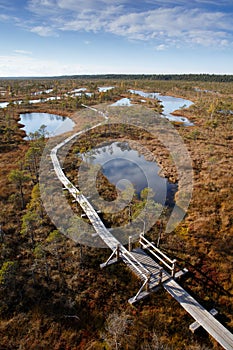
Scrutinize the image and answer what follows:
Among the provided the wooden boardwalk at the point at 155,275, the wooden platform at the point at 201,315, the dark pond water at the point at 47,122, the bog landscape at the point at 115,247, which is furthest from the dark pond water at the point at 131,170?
the dark pond water at the point at 47,122

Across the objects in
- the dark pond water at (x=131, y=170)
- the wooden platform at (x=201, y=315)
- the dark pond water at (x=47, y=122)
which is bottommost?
the wooden platform at (x=201, y=315)

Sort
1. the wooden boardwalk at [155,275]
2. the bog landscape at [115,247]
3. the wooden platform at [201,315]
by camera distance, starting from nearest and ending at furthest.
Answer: the wooden platform at [201,315] < the wooden boardwalk at [155,275] < the bog landscape at [115,247]

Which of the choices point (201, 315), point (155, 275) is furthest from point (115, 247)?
point (201, 315)

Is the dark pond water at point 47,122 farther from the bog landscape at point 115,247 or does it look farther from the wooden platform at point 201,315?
the wooden platform at point 201,315

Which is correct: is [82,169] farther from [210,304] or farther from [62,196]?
[210,304]

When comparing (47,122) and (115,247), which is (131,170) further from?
(47,122)

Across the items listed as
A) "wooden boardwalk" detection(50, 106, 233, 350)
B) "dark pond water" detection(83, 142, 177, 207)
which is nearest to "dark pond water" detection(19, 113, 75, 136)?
"dark pond water" detection(83, 142, 177, 207)
